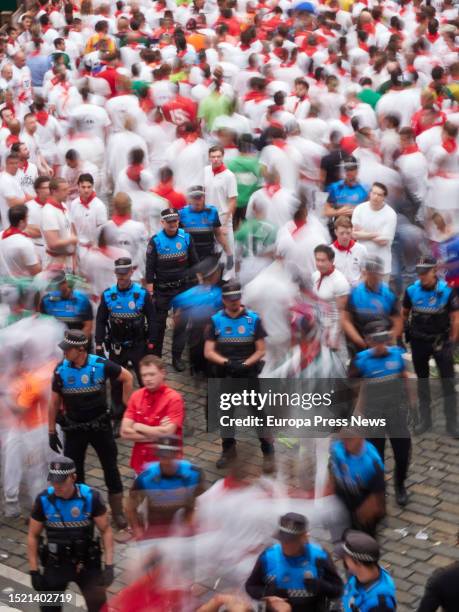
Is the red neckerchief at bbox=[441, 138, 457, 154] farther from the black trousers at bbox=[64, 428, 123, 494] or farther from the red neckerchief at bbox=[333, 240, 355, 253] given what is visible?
the black trousers at bbox=[64, 428, 123, 494]

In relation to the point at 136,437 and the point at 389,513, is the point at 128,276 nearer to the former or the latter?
the point at 136,437

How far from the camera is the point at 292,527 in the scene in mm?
7062

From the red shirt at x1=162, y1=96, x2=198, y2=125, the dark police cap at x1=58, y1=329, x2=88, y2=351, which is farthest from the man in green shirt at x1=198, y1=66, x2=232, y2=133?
the dark police cap at x1=58, y1=329, x2=88, y2=351

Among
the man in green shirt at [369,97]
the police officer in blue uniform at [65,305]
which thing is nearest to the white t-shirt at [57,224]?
the police officer in blue uniform at [65,305]

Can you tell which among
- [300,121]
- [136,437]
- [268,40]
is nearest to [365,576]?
[136,437]

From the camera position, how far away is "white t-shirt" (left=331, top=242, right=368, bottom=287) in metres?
11.4

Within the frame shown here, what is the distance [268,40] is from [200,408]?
34.8 feet

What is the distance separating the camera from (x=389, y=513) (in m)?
9.66

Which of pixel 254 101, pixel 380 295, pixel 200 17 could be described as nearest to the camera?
pixel 380 295

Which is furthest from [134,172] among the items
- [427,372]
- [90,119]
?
[427,372]

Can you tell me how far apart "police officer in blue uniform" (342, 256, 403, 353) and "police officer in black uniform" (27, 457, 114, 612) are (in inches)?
129

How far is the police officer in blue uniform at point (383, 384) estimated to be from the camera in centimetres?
934

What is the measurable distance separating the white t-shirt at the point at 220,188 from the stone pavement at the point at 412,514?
312cm

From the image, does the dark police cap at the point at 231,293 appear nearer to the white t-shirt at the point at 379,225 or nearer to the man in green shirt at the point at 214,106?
the white t-shirt at the point at 379,225
